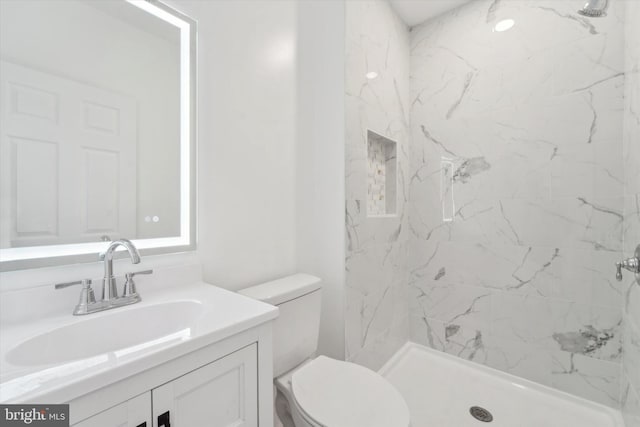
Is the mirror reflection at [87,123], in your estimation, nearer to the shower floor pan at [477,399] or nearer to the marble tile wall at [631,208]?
the shower floor pan at [477,399]

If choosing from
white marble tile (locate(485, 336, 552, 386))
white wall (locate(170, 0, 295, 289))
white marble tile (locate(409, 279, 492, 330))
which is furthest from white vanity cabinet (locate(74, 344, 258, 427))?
white marble tile (locate(485, 336, 552, 386))

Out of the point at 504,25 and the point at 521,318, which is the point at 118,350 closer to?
the point at 521,318

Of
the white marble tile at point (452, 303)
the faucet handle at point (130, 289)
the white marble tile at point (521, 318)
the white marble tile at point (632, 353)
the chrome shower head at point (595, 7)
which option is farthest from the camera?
the white marble tile at point (452, 303)

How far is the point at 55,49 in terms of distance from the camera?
35.9 inches

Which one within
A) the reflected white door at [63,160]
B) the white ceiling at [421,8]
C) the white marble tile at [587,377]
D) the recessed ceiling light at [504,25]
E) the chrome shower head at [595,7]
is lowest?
the white marble tile at [587,377]

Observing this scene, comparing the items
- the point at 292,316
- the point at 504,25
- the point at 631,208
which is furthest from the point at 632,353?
the point at 504,25

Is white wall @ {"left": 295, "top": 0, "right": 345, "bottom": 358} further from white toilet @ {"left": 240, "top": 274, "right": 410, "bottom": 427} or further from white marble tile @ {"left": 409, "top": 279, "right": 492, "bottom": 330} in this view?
white marble tile @ {"left": 409, "top": 279, "right": 492, "bottom": 330}

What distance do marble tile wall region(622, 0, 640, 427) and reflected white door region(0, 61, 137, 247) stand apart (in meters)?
2.16

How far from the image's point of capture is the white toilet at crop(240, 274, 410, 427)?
3.16 feet

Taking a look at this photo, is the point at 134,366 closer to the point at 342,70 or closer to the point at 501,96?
the point at 342,70

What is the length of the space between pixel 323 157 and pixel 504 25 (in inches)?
57.2

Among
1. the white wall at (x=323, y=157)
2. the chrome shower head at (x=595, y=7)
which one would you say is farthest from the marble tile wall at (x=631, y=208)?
the white wall at (x=323, y=157)

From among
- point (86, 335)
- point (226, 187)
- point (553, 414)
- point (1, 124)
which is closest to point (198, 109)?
point (226, 187)

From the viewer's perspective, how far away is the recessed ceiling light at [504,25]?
1708mm
